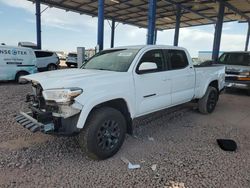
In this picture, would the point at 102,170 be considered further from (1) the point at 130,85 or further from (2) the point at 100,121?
(1) the point at 130,85

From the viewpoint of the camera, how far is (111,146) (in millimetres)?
3389

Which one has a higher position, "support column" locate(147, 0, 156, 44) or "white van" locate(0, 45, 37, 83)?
"support column" locate(147, 0, 156, 44)

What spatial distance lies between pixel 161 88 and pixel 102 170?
1931 mm

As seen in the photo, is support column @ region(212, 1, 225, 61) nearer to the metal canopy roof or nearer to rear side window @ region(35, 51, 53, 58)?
the metal canopy roof

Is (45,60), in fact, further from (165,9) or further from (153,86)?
(153,86)

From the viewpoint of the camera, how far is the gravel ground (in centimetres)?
281

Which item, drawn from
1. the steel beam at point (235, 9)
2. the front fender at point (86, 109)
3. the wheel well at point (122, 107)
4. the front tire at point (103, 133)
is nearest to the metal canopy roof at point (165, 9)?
the steel beam at point (235, 9)

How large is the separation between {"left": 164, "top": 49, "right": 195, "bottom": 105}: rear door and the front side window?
21 centimetres

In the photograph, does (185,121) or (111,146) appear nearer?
(111,146)

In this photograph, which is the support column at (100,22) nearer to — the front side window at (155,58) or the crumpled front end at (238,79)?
the crumpled front end at (238,79)

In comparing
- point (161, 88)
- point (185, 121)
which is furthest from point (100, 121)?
point (185, 121)

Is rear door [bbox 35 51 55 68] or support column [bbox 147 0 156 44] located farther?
rear door [bbox 35 51 55 68]

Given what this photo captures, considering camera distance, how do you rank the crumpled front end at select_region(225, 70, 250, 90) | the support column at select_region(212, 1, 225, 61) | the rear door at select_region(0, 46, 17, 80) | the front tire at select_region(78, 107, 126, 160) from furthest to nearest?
1. the support column at select_region(212, 1, 225, 61)
2. the rear door at select_region(0, 46, 17, 80)
3. the crumpled front end at select_region(225, 70, 250, 90)
4. the front tire at select_region(78, 107, 126, 160)

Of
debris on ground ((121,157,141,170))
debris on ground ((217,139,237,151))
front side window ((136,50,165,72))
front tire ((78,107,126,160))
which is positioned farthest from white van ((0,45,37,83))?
debris on ground ((217,139,237,151))
